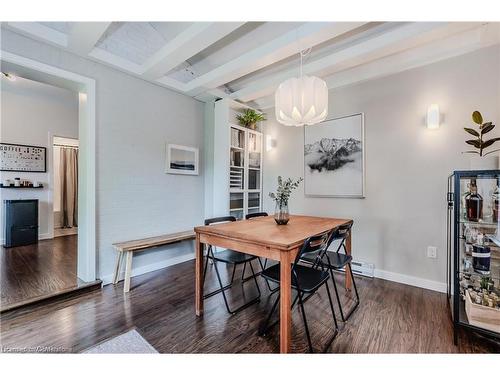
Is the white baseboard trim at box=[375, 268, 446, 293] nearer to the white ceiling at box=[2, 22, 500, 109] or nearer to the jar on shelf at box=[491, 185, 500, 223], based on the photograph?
the jar on shelf at box=[491, 185, 500, 223]

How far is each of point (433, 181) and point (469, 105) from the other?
0.81 meters

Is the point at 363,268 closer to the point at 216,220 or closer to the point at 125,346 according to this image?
the point at 216,220

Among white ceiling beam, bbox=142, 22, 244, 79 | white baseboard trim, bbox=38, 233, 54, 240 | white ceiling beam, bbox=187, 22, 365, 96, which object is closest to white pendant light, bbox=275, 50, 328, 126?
white ceiling beam, bbox=187, 22, 365, 96

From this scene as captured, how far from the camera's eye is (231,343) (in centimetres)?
168

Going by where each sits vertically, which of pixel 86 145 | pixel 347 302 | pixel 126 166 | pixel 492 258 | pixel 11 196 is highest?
pixel 86 145

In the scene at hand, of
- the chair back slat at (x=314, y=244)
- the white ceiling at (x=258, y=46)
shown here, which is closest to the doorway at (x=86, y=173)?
the white ceiling at (x=258, y=46)

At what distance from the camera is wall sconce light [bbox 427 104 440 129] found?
97.0 inches

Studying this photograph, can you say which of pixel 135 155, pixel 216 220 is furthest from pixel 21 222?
pixel 216 220

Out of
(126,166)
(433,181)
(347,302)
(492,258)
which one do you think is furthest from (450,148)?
(126,166)
